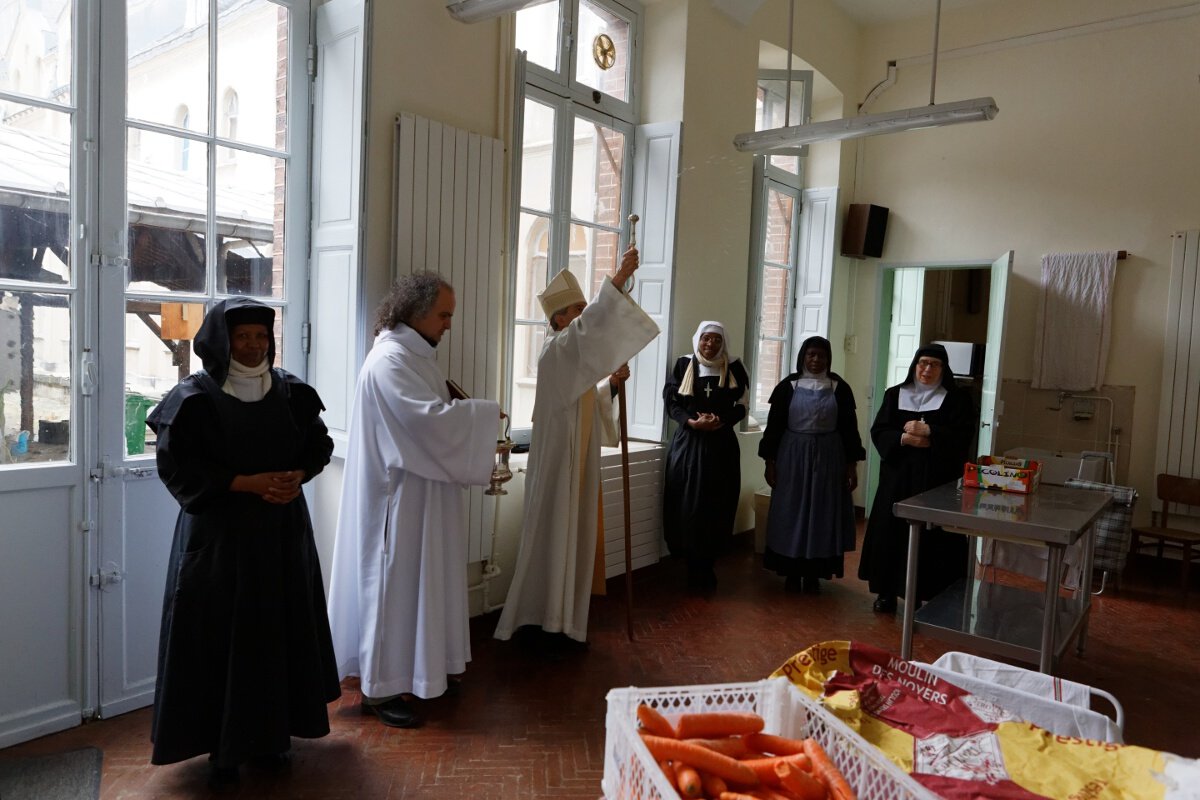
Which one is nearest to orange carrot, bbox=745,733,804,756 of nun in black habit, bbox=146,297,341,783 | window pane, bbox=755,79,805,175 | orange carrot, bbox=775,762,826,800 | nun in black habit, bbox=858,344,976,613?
orange carrot, bbox=775,762,826,800

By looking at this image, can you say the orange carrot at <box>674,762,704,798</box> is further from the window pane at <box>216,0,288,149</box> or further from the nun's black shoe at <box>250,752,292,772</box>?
the window pane at <box>216,0,288,149</box>

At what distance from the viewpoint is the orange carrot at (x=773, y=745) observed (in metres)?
1.45

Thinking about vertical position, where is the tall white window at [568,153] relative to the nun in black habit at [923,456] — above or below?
above

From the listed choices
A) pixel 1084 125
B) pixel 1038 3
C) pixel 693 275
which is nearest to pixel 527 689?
pixel 693 275

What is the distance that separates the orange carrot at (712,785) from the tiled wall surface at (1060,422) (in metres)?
5.84

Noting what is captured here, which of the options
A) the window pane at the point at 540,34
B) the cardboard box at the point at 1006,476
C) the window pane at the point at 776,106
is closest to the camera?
the cardboard box at the point at 1006,476

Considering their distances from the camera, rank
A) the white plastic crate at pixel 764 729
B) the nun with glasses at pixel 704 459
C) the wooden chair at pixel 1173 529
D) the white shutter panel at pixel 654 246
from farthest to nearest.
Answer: the wooden chair at pixel 1173 529 < the white shutter panel at pixel 654 246 < the nun with glasses at pixel 704 459 < the white plastic crate at pixel 764 729

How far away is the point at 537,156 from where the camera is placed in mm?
4562

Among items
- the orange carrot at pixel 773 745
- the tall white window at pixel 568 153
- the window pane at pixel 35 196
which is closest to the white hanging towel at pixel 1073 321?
the tall white window at pixel 568 153

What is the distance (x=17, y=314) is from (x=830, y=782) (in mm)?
2884

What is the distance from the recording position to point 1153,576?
5.71 metres

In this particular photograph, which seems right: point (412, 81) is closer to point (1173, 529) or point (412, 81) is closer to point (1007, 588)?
point (1007, 588)

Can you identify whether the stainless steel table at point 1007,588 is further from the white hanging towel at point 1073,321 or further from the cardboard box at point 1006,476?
the white hanging towel at point 1073,321

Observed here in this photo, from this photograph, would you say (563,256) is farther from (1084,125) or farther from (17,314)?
(1084,125)
